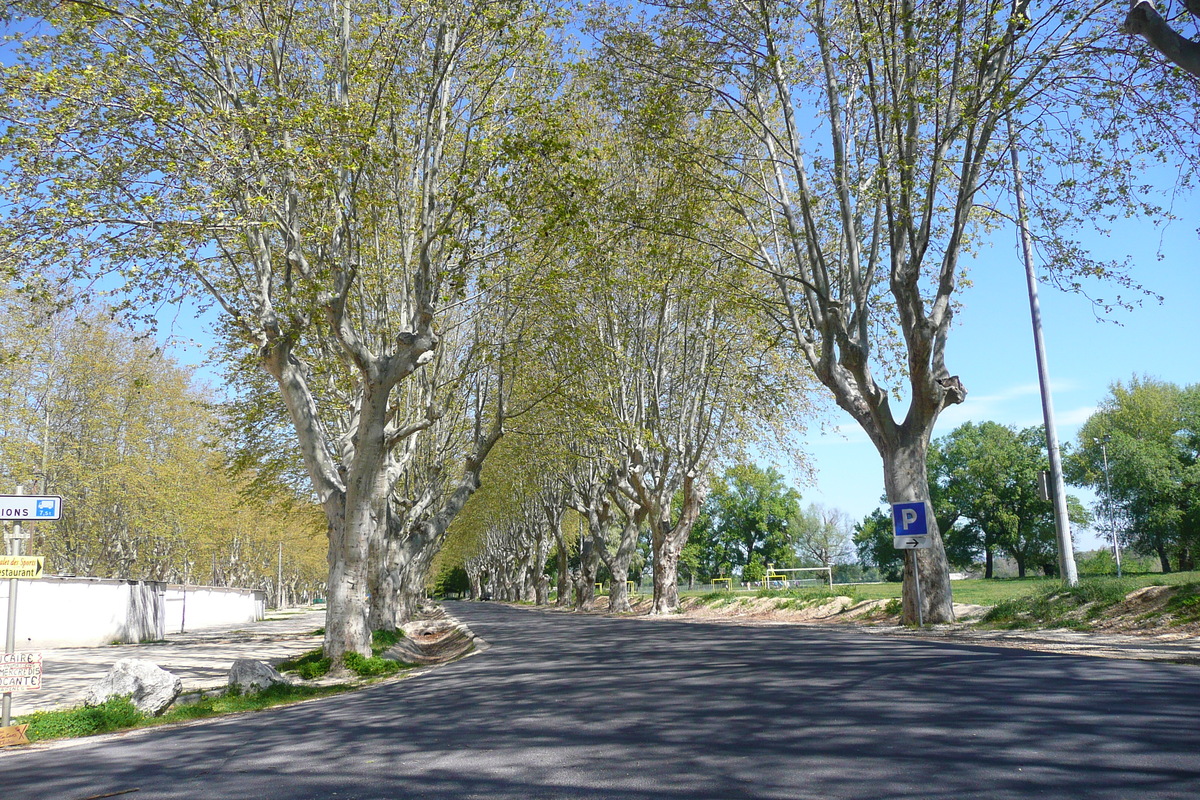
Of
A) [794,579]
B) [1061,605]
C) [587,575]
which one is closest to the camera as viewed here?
[1061,605]

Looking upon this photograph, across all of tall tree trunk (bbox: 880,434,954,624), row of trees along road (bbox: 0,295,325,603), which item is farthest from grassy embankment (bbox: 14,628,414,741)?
row of trees along road (bbox: 0,295,325,603)

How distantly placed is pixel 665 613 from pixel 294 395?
1881 cm

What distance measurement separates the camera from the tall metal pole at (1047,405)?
15555 millimetres

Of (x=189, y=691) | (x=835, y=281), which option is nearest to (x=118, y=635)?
(x=189, y=691)

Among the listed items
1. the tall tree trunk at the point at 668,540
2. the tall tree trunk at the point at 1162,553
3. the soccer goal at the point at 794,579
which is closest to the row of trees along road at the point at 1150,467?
the tall tree trunk at the point at 1162,553

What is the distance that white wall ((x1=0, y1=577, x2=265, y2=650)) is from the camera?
26.3 m

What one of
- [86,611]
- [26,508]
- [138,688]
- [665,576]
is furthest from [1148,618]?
[86,611]

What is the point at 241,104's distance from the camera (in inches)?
548

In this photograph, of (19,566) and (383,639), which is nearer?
(19,566)

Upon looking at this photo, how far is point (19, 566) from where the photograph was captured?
10055 millimetres

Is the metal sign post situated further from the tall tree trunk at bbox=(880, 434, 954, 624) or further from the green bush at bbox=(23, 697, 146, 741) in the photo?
the green bush at bbox=(23, 697, 146, 741)

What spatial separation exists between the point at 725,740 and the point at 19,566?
886 centimetres

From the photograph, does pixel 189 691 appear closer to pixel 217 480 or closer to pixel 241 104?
pixel 241 104

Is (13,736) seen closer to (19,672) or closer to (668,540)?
(19,672)
